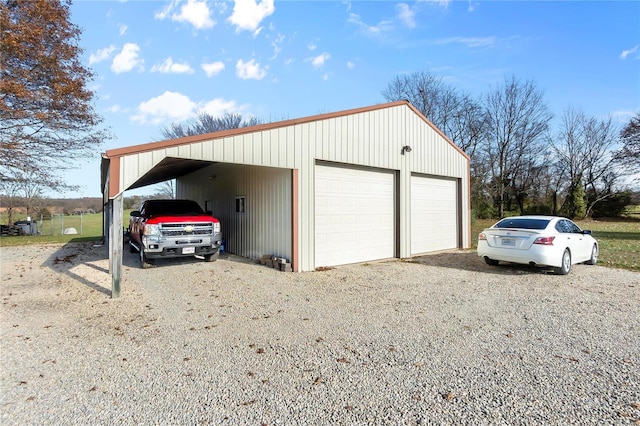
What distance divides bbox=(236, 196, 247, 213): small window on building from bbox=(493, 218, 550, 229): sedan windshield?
25.1ft

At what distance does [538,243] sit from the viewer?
7.65 meters

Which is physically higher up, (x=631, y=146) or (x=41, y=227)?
(x=631, y=146)

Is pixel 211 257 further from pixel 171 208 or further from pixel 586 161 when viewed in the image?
pixel 586 161

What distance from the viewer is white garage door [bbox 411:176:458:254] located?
1141cm

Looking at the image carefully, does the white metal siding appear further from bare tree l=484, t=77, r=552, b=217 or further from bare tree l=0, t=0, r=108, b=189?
bare tree l=484, t=77, r=552, b=217

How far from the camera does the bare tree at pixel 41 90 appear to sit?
51.0 ft

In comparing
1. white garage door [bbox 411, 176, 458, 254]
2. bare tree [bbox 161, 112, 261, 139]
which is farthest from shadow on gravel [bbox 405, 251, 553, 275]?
bare tree [bbox 161, 112, 261, 139]

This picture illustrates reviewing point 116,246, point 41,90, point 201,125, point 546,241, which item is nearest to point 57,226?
point 41,90

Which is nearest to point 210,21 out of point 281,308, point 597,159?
point 281,308

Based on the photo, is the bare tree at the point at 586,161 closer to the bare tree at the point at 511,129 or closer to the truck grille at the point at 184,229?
the bare tree at the point at 511,129

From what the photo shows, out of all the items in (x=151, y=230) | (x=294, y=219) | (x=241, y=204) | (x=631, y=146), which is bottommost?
(x=151, y=230)

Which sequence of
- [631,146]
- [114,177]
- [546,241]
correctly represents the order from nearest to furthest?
1. [114,177]
2. [546,241]
3. [631,146]

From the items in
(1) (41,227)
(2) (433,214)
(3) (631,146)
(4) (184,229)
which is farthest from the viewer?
(3) (631,146)

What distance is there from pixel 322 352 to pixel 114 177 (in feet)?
16.0
